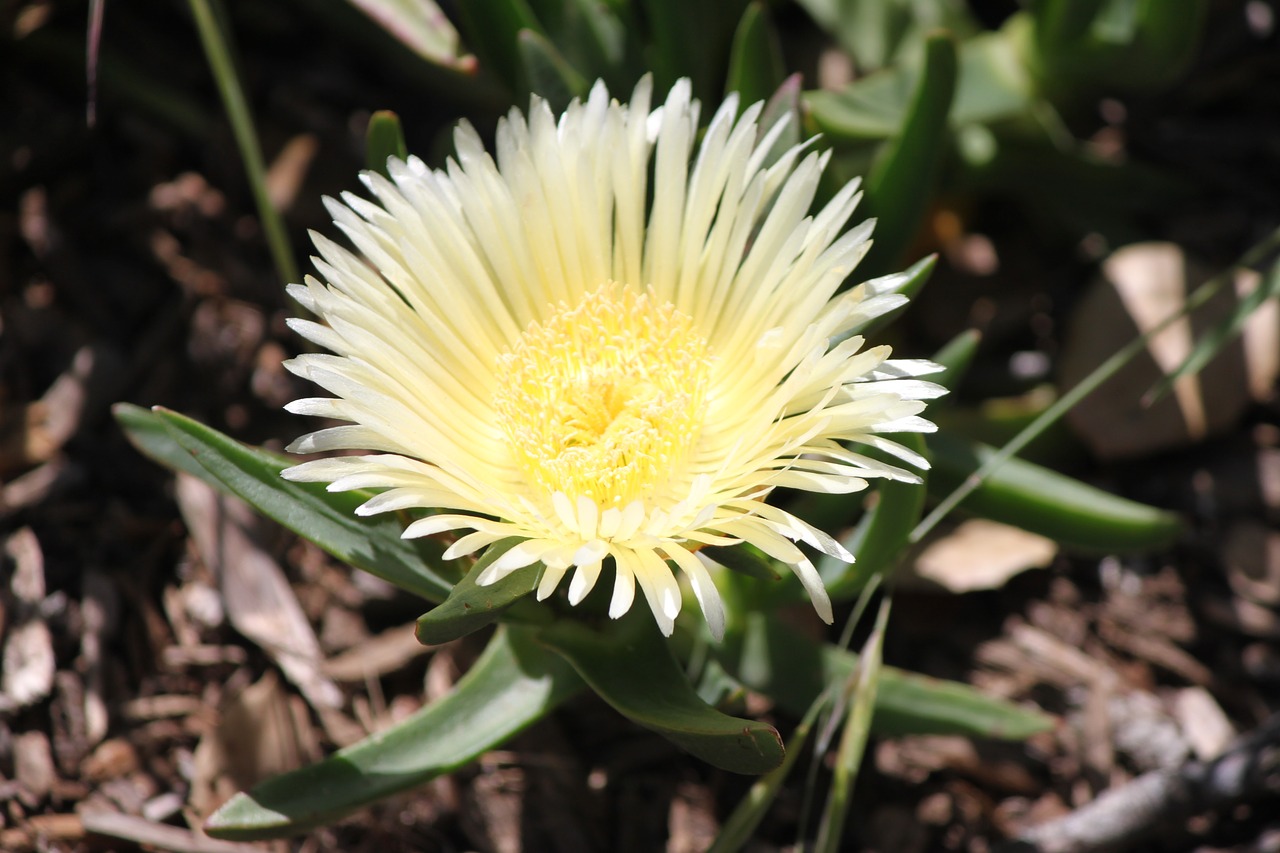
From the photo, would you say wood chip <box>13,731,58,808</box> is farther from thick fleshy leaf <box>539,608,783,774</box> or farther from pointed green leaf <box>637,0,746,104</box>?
pointed green leaf <box>637,0,746,104</box>

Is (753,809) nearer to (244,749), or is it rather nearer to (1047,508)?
(1047,508)

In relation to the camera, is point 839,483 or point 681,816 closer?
point 839,483

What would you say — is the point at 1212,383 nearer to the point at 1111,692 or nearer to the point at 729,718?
the point at 1111,692

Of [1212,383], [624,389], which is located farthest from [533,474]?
[1212,383]

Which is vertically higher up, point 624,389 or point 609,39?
point 609,39

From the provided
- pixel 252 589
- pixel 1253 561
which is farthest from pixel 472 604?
pixel 1253 561

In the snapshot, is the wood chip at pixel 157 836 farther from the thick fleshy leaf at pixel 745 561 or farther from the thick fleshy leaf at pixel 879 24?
the thick fleshy leaf at pixel 879 24

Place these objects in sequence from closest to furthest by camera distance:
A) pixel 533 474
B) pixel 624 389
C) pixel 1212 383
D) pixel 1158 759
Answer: pixel 533 474, pixel 624 389, pixel 1158 759, pixel 1212 383

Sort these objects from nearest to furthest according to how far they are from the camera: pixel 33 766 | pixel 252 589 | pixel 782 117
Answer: pixel 782 117, pixel 33 766, pixel 252 589
